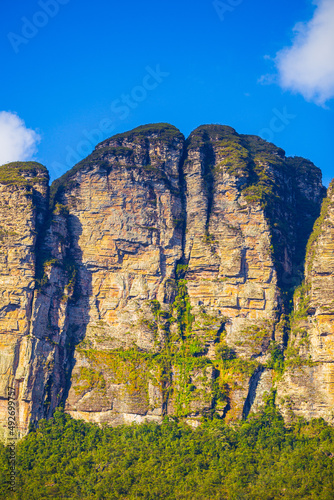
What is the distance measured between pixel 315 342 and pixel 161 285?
17.2 metres

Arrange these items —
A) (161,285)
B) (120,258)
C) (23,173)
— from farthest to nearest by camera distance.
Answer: (23,173) < (120,258) < (161,285)

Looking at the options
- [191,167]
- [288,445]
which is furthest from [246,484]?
[191,167]

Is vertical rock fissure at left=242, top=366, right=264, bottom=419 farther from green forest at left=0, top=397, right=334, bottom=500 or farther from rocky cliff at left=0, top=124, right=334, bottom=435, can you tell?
green forest at left=0, top=397, right=334, bottom=500

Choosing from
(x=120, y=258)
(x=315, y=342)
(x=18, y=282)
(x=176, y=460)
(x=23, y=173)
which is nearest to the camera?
(x=176, y=460)

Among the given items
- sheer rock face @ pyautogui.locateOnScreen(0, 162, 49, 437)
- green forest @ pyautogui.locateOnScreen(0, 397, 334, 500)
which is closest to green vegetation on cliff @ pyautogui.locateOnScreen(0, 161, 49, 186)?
sheer rock face @ pyautogui.locateOnScreen(0, 162, 49, 437)

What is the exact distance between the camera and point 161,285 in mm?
74688

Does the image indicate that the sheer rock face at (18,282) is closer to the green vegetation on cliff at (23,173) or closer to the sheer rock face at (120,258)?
the green vegetation on cliff at (23,173)

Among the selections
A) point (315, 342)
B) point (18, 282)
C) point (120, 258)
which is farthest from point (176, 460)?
point (120, 258)

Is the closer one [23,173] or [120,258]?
[120,258]

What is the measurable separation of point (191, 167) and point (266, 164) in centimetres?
862

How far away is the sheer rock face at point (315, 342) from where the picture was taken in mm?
65312

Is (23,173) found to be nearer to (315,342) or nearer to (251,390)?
(251,390)

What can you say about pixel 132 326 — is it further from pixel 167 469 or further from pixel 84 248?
pixel 167 469

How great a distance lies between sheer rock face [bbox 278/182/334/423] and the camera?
65312 millimetres
